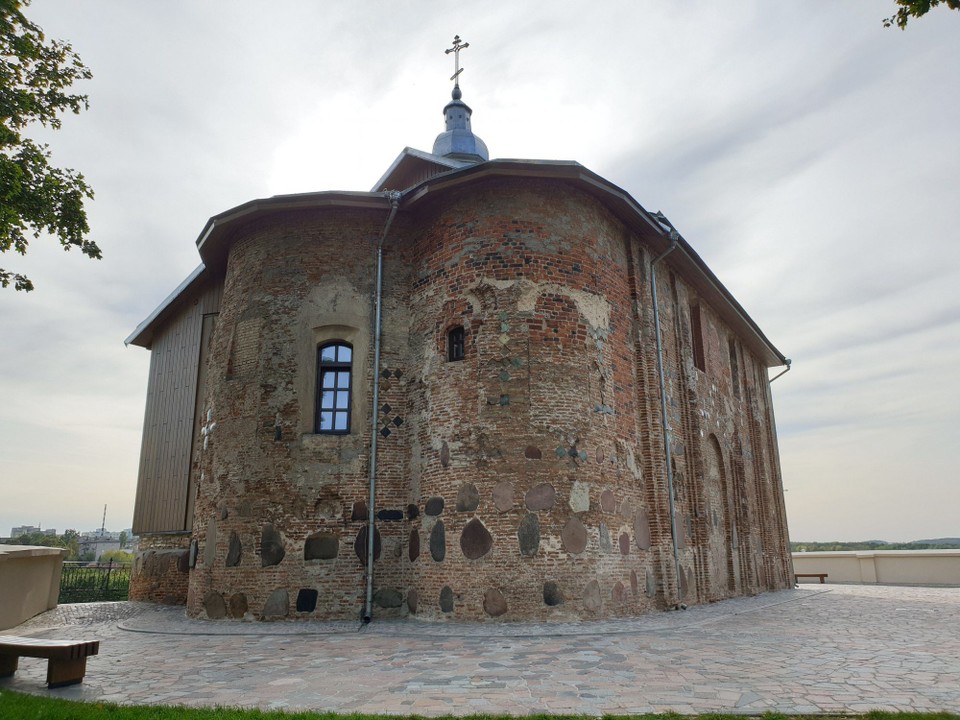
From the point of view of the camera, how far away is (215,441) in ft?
41.9

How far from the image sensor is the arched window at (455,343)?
1228 cm

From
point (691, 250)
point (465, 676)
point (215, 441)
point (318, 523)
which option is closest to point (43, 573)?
point (215, 441)

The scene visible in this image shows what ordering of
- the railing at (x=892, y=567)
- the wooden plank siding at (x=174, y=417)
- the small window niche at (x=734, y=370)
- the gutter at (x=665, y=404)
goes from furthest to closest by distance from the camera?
the railing at (x=892, y=567), the small window niche at (x=734, y=370), the wooden plank siding at (x=174, y=417), the gutter at (x=665, y=404)

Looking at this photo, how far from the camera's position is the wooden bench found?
20.7ft

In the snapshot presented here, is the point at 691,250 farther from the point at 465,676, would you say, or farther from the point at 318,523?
the point at 465,676

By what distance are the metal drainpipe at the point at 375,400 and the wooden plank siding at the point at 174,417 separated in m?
5.32

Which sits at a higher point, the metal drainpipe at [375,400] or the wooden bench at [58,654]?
the metal drainpipe at [375,400]

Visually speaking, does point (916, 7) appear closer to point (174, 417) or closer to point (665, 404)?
point (665, 404)

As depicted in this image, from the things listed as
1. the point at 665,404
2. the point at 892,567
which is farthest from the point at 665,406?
the point at 892,567

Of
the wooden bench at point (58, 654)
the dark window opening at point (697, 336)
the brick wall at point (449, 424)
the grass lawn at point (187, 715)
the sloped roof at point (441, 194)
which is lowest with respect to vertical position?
the grass lawn at point (187, 715)

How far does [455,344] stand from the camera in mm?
12383

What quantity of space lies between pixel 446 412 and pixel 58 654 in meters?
6.70

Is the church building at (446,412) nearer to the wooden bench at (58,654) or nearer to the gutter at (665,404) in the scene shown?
the gutter at (665,404)

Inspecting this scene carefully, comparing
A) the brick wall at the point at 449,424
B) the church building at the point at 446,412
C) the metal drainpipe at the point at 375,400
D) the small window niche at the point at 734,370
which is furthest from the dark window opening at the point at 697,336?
the metal drainpipe at the point at 375,400
